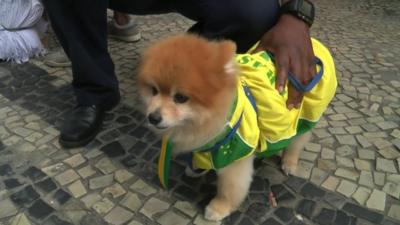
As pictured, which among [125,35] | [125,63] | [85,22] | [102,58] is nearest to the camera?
[85,22]

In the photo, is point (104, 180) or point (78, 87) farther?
point (78, 87)

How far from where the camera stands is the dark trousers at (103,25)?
1782 mm

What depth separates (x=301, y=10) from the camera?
5.43 feet

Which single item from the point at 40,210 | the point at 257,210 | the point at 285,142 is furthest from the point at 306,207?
the point at 40,210

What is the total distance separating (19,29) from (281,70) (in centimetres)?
209

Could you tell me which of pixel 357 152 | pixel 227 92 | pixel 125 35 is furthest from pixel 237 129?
pixel 125 35

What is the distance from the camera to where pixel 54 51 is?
2.90 meters

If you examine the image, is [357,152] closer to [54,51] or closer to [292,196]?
[292,196]

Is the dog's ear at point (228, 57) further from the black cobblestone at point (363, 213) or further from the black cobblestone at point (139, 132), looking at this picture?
the black cobblestone at point (139, 132)

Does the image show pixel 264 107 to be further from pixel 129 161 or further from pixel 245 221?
pixel 129 161

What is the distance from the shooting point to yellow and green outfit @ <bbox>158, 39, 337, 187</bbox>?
1366 millimetres

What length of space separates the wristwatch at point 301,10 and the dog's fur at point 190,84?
53cm

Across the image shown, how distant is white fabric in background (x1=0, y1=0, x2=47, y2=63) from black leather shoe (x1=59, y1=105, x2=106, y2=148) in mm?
1004

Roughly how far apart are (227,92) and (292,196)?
26.8 inches
